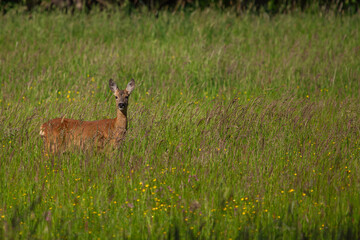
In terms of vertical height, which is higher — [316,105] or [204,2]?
[204,2]

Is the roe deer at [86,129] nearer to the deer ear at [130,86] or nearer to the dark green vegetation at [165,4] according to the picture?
the deer ear at [130,86]

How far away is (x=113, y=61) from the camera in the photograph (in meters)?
9.75

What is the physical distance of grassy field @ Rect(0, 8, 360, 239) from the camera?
4051 millimetres

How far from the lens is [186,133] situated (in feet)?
21.1

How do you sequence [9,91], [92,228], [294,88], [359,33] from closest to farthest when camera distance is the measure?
[92,228] → [9,91] → [294,88] → [359,33]

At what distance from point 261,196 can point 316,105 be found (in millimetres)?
3499

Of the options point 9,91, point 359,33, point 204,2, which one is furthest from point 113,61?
point 204,2

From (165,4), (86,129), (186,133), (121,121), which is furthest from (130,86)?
(165,4)

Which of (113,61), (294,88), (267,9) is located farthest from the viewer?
(267,9)

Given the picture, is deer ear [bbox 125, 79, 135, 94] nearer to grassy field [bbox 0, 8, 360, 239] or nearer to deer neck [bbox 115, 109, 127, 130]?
grassy field [bbox 0, 8, 360, 239]

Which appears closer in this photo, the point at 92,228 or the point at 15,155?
the point at 92,228

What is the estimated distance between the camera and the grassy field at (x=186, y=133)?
4.05 m

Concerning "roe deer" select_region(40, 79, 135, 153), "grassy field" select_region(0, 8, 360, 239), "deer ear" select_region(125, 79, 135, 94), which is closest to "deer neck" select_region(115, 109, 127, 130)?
"roe deer" select_region(40, 79, 135, 153)

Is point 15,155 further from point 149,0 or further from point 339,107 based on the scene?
point 149,0
